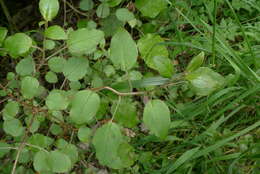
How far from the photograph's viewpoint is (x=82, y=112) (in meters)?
0.84

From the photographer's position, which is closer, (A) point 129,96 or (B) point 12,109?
(B) point 12,109

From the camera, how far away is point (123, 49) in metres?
0.87

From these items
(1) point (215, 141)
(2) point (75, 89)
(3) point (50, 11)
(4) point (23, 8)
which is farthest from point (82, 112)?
(4) point (23, 8)

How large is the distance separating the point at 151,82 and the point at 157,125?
0.22 meters

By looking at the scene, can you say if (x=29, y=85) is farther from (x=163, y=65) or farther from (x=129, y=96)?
(x=129, y=96)

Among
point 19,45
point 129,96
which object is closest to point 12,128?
point 19,45

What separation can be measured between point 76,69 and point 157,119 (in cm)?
31

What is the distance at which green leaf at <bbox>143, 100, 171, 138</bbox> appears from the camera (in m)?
0.80

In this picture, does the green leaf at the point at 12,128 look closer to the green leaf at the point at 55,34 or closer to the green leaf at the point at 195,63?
the green leaf at the point at 55,34

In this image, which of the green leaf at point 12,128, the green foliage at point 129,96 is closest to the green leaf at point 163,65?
the green foliage at point 129,96

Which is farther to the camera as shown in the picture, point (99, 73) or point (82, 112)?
point (99, 73)

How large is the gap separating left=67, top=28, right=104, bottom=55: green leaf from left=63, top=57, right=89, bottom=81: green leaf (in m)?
0.03

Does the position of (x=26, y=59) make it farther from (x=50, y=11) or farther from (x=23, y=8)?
(x=23, y=8)

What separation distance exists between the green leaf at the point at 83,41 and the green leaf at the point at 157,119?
10.4 inches
